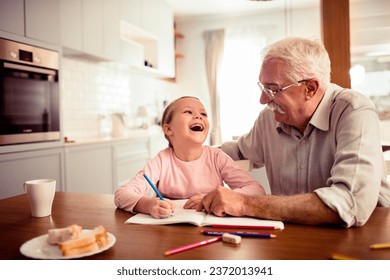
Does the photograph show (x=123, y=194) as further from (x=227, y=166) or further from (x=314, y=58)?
(x=314, y=58)

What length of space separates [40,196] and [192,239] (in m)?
0.51

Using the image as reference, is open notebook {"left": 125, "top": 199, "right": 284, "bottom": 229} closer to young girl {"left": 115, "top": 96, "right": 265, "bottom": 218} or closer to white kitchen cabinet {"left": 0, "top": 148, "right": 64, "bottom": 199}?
young girl {"left": 115, "top": 96, "right": 265, "bottom": 218}

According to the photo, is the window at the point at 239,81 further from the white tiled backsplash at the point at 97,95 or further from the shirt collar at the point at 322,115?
the shirt collar at the point at 322,115

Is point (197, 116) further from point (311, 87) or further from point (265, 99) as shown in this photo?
point (311, 87)

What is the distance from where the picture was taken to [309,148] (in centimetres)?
139

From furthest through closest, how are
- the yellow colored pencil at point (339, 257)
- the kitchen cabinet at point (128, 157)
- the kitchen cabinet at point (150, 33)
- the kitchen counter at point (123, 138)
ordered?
the kitchen cabinet at point (150, 33) → the kitchen cabinet at point (128, 157) → the kitchen counter at point (123, 138) → the yellow colored pencil at point (339, 257)

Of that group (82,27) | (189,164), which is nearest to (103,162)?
(82,27)

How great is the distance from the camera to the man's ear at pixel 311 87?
4.48ft

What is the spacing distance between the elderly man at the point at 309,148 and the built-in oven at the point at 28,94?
5.51 feet

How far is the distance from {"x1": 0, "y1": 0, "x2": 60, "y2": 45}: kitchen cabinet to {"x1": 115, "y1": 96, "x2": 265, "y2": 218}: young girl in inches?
64.9

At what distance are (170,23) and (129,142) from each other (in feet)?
8.76

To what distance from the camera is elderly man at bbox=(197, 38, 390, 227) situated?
0.95 meters

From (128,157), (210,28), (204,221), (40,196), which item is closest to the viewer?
(204,221)

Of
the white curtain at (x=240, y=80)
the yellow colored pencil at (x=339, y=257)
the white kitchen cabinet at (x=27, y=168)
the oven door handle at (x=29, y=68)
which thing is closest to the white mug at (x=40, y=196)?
the yellow colored pencil at (x=339, y=257)
